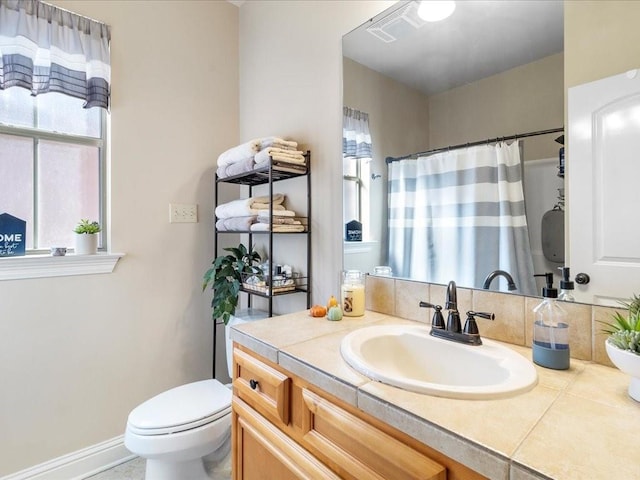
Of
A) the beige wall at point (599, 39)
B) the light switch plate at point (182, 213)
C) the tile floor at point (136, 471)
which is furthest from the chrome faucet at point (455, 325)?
the light switch plate at point (182, 213)

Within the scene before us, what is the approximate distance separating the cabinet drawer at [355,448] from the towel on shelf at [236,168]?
1.16 m

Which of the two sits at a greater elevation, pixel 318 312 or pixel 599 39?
pixel 599 39

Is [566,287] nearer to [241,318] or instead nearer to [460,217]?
[460,217]

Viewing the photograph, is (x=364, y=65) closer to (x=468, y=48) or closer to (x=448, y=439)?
(x=468, y=48)

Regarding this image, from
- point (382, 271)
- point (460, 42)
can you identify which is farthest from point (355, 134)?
point (382, 271)

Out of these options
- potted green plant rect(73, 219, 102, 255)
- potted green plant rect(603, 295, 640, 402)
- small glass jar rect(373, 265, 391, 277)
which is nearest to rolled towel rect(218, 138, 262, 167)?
potted green plant rect(73, 219, 102, 255)

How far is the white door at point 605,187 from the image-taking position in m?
0.79

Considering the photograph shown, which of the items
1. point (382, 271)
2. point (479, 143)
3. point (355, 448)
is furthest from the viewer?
point (382, 271)

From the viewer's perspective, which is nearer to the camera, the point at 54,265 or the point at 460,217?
the point at 460,217

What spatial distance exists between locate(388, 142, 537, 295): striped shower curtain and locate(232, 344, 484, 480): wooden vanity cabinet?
0.60 metres

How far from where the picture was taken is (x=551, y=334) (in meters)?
0.81

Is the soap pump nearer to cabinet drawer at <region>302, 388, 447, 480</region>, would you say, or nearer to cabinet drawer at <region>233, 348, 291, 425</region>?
cabinet drawer at <region>302, 388, 447, 480</region>

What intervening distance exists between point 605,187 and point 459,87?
55 centimetres

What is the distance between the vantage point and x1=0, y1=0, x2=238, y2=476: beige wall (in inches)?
60.5
